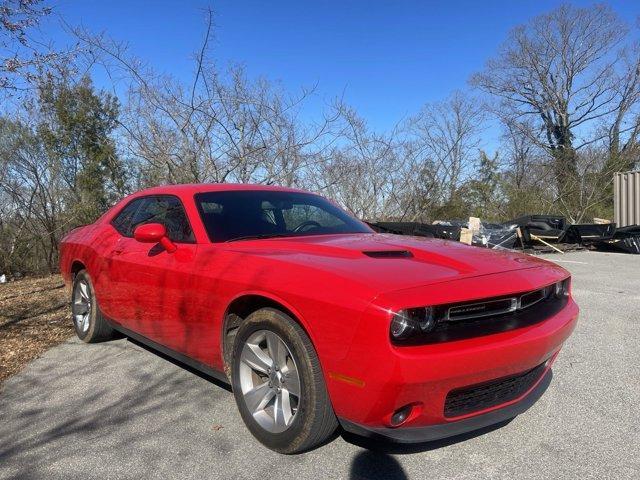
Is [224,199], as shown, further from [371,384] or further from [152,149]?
[152,149]

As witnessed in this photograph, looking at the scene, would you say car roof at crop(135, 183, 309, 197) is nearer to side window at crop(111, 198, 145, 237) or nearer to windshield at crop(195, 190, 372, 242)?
windshield at crop(195, 190, 372, 242)

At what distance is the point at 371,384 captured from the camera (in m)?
2.21

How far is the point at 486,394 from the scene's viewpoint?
2.52 meters

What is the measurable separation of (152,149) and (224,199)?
7.43 meters

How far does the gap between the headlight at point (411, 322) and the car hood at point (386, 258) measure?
0.12m

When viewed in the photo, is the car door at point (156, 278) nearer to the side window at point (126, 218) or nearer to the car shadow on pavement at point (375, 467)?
the side window at point (126, 218)

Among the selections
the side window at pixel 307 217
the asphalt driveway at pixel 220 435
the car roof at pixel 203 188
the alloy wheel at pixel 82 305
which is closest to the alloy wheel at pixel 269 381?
the asphalt driveway at pixel 220 435

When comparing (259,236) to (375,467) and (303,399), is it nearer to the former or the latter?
(303,399)

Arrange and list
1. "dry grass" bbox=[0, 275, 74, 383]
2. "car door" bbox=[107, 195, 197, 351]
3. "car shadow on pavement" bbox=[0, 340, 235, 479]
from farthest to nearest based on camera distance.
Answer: "dry grass" bbox=[0, 275, 74, 383] < "car door" bbox=[107, 195, 197, 351] < "car shadow on pavement" bbox=[0, 340, 235, 479]

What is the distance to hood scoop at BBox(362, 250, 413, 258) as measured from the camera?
2854 millimetres

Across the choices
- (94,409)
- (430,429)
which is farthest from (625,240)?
(94,409)

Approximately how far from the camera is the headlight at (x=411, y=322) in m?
2.22

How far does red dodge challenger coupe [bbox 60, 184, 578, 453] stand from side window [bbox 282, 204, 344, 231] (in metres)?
0.03

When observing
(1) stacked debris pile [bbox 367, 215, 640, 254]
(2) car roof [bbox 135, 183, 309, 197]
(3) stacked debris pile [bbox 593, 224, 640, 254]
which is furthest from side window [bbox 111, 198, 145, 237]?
(3) stacked debris pile [bbox 593, 224, 640, 254]
